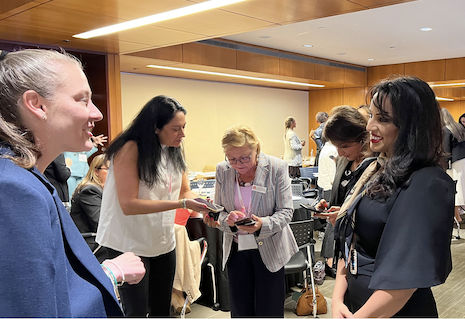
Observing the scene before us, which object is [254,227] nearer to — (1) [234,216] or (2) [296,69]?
(1) [234,216]

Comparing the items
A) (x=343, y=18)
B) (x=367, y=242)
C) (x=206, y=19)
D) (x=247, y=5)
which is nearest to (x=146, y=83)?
(x=343, y=18)

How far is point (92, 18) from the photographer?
3514 mm

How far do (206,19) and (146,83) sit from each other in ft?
15.7

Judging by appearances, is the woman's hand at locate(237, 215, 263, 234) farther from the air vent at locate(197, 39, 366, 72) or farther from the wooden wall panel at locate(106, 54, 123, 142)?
the air vent at locate(197, 39, 366, 72)

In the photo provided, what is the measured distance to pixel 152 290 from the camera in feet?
7.20

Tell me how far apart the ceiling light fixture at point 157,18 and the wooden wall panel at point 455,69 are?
8.68 m

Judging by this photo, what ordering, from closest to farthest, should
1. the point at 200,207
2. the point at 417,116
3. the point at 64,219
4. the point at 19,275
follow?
1. the point at 19,275
2. the point at 64,219
3. the point at 417,116
4. the point at 200,207

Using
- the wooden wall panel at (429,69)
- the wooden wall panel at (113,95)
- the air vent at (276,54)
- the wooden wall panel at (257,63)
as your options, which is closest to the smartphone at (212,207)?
the wooden wall panel at (113,95)

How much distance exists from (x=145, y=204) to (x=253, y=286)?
835 mm

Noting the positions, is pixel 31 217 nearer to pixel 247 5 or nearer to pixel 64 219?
pixel 64 219

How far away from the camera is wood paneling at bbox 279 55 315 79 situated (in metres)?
8.74

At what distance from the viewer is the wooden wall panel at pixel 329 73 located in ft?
31.7

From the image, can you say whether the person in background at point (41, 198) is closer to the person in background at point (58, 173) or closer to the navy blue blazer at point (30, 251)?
the navy blue blazer at point (30, 251)

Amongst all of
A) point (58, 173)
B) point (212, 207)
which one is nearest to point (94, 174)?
point (58, 173)
